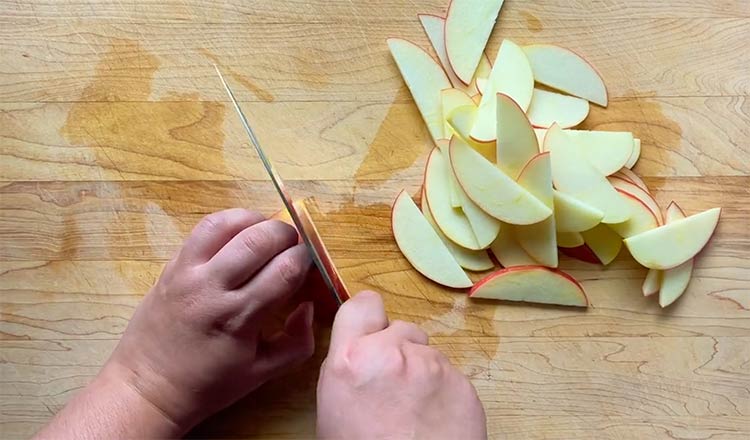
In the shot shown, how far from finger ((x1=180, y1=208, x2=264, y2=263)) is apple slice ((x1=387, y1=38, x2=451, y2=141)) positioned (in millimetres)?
284

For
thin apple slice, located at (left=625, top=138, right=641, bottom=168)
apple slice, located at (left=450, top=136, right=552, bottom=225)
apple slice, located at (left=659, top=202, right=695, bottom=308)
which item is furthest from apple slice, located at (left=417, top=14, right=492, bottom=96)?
apple slice, located at (left=659, top=202, right=695, bottom=308)

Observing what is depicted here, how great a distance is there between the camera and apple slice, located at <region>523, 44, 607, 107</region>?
105 centimetres

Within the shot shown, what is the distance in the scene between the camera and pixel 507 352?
40.9 inches

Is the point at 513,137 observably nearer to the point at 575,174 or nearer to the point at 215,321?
the point at 575,174

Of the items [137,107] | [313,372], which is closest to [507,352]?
[313,372]

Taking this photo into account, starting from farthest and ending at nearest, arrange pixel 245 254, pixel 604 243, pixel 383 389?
pixel 604 243
pixel 245 254
pixel 383 389

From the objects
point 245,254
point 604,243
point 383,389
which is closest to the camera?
point 383,389

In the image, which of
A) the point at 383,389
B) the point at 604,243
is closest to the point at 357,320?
the point at 383,389

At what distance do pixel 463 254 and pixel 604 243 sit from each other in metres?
0.20

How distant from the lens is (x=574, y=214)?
3.28ft

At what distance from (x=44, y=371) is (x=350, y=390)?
1.58 ft

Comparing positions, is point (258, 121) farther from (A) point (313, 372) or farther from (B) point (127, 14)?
(A) point (313, 372)

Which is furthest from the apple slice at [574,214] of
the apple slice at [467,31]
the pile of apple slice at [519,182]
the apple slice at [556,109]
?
the apple slice at [467,31]

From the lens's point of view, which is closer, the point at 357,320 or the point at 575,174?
the point at 357,320
